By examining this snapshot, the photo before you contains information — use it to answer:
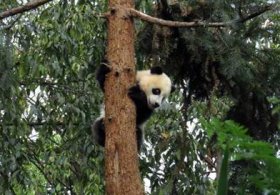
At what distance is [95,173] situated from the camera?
6.15 meters

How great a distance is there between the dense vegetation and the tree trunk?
1.24 ft

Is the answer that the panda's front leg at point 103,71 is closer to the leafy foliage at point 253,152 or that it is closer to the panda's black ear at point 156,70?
the panda's black ear at point 156,70

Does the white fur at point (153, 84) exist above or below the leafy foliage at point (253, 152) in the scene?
above

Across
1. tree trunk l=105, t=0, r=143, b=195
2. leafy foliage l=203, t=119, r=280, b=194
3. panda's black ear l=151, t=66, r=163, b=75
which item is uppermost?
panda's black ear l=151, t=66, r=163, b=75

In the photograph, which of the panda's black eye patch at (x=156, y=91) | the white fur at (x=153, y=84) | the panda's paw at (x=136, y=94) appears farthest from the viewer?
the panda's black eye patch at (x=156, y=91)

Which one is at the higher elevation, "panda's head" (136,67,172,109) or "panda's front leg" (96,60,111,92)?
"panda's head" (136,67,172,109)

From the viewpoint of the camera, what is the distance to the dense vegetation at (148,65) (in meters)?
3.99

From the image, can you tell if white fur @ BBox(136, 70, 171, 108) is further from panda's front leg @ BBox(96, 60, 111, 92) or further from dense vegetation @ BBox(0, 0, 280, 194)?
panda's front leg @ BBox(96, 60, 111, 92)

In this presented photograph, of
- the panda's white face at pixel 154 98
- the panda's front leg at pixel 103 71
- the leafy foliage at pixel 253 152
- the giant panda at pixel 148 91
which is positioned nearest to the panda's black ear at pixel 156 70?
the giant panda at pixel 148 91

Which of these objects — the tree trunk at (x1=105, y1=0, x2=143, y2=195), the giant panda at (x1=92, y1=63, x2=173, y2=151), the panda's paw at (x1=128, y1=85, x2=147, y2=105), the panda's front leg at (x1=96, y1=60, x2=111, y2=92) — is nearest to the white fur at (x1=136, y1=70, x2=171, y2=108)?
the giant panda at (x1=92, y1=63, x2=173, y2=151)

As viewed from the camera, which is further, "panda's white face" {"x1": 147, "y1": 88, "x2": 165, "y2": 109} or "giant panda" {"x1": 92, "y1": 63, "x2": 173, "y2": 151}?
"panda's white face" {"x1": 147, "y1": 88, "x2": 165, "y2": 109}

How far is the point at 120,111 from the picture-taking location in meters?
3.49

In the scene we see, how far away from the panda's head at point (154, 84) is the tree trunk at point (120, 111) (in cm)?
54

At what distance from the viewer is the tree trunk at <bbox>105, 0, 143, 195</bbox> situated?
11.0 ft
